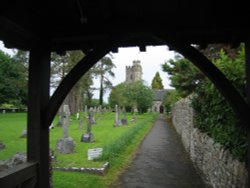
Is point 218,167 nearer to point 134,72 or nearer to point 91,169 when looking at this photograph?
point 91,169

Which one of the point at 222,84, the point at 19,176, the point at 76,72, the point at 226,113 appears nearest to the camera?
the point at 19,176

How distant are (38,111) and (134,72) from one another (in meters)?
76.4

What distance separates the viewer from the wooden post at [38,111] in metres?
3.42

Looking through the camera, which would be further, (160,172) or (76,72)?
(160,172)

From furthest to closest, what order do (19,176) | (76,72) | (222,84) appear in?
(76,72), (222,84), (19,176)

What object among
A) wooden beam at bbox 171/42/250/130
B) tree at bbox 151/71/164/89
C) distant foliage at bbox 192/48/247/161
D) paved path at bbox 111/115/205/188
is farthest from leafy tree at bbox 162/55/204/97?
tree at bbox 151/71/164/89

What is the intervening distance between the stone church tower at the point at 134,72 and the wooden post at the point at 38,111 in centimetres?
7516

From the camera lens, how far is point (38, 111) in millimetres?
3424

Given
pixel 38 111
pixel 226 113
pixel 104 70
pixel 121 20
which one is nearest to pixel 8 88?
pixel 104 70

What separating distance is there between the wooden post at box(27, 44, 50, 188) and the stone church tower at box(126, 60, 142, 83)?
75.2 m

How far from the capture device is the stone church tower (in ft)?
258

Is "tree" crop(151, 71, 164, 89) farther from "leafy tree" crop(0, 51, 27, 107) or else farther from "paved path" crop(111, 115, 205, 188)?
"paved path" crop(111, 115, 205, 188)

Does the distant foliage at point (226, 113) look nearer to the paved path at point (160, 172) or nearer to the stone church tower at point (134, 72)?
the paved path at point (160, 172)

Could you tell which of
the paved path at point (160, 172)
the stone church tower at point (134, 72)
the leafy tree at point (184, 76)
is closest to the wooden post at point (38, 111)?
the paved path at point (160, 172)
